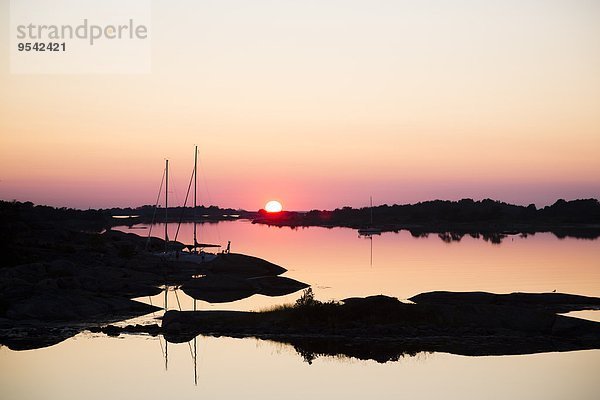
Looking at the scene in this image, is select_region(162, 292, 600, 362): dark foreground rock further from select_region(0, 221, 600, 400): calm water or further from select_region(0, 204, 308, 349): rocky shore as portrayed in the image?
select_region(0, 204, 308, 349): rocky shore

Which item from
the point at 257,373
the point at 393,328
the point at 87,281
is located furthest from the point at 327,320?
the point at 87,281

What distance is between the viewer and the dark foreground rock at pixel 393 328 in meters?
27.9

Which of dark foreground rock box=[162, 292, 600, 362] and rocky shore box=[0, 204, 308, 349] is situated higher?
rocky shore box=[0, 204, 308, 349]

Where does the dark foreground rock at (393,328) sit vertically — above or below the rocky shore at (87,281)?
below

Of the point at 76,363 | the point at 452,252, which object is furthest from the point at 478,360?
the point at 452,252

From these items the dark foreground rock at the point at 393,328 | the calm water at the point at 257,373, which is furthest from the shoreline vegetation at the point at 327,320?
the calm water at the point at 257,373

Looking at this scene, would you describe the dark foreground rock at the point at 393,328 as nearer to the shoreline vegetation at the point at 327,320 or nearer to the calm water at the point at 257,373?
the shoreline vegetation at the point at 327,320

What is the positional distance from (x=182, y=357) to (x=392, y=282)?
86.1 feet

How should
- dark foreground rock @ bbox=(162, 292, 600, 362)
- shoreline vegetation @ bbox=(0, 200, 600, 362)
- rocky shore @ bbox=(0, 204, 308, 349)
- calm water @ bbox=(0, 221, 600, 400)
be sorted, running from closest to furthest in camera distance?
calm water @ bbox=(0, 221, 600, 400) < dark foreground rock @ bbox=(162, 292, 600, 362) < shoreline vegetation @ bbox=(0, 200, 600, 362) < rocky shore @ bbox=(0, 204, 308, 349)

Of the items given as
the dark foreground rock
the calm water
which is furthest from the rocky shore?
the dark foreground rock

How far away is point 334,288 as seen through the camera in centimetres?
4678

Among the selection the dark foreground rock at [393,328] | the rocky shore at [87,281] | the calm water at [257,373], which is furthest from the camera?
the rocky shore at [87,281]

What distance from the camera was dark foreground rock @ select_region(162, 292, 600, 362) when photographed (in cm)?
2788

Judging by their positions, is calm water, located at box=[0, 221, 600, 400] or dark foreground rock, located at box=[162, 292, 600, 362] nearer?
calm water, located at box=[0, 221, 600, 400]
